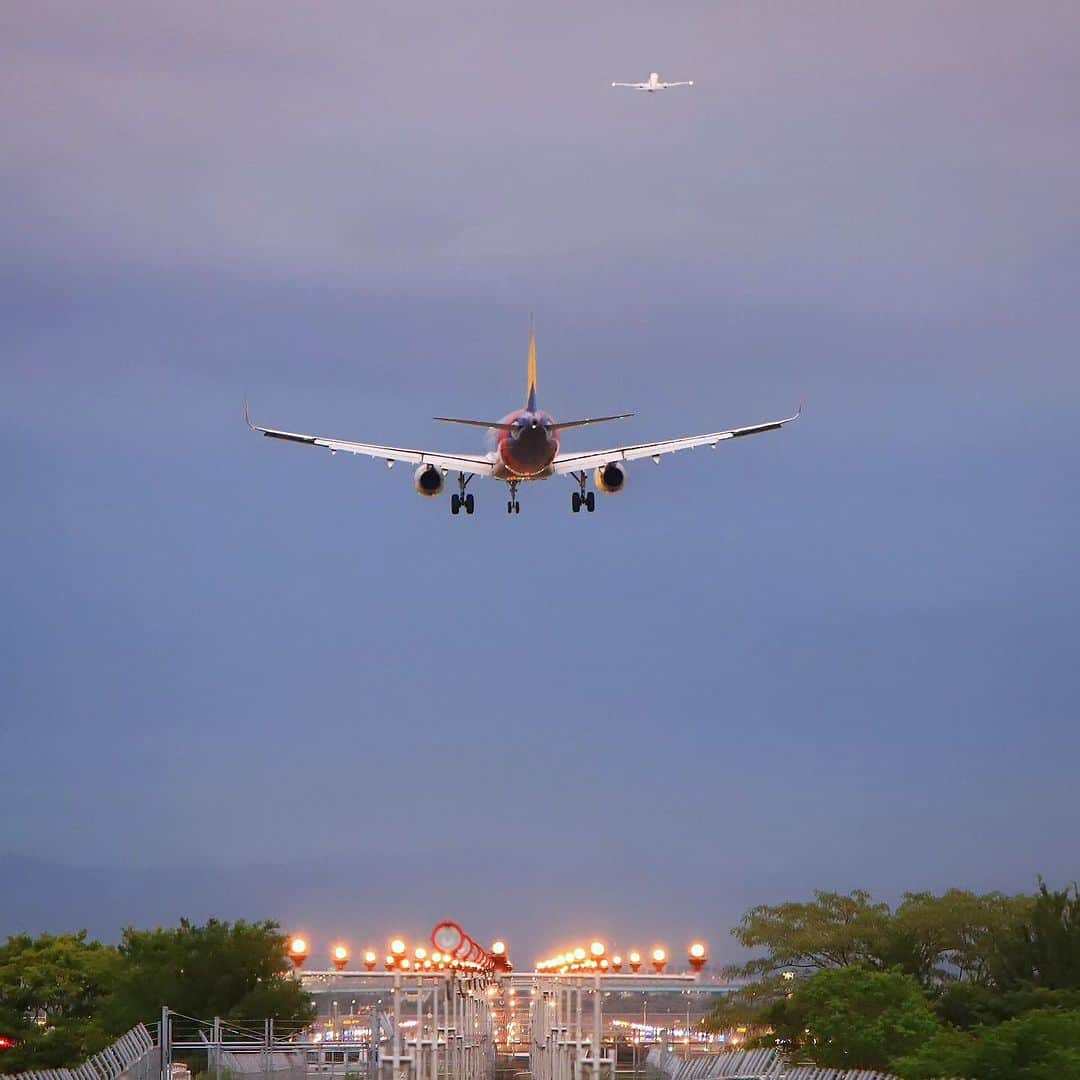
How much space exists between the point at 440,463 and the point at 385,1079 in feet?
88.9

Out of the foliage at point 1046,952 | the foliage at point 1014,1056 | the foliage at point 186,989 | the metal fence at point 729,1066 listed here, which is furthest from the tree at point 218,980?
the foliage at point 1014,1056

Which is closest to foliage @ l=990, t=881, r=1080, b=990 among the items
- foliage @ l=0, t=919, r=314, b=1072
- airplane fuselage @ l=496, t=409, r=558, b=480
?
airplane fuselage @ l=496, t=409, r=558, b=480

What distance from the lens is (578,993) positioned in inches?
2467

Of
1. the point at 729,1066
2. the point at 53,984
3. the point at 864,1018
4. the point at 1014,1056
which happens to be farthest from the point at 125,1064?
the point at 53,984

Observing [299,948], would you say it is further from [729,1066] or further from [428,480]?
[428,480]

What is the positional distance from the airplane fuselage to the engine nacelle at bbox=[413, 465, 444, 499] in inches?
142

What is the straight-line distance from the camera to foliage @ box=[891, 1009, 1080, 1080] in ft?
162

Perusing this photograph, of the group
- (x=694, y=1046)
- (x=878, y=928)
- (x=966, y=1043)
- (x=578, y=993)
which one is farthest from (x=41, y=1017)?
(x=966, y=1043)

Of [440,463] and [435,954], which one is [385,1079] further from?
[440,463]

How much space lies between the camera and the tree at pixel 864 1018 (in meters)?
63.2

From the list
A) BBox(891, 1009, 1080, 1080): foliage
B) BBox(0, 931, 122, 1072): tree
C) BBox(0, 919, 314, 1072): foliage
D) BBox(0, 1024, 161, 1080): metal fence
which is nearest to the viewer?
BBox(891, 1009, 1080, 1080): foliage

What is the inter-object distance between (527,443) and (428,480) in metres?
6.20

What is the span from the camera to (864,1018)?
67.2 metres

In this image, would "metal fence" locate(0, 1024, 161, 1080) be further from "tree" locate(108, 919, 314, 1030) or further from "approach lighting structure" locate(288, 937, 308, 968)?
"tree" locate(108, 919, 314, 1030)
